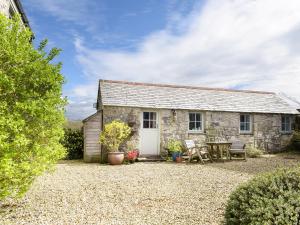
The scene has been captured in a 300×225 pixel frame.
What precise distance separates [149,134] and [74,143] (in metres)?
3.95

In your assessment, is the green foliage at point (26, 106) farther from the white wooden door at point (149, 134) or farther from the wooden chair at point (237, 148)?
the wooden chair at point (237, 148)

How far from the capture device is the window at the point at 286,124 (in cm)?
1748

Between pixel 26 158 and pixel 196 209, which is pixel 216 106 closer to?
pixel 196 209

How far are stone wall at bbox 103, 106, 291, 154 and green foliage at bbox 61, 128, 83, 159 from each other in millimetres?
1925

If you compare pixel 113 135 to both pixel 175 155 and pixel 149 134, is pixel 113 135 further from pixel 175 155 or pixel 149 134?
pixel 175 155

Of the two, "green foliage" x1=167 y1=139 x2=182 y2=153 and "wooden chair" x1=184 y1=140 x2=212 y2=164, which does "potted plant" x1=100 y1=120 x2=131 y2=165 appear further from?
"wooden chair" x1=184 y1=140 x2=212 y2=164

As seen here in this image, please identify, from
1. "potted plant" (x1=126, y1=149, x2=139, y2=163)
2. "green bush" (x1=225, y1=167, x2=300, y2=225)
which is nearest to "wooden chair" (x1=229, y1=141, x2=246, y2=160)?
"potted plant" (x1=126, y1=149, x2=139, y2=163)

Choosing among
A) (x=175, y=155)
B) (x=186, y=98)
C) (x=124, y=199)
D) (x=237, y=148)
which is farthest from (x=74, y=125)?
(x=124, y=199)

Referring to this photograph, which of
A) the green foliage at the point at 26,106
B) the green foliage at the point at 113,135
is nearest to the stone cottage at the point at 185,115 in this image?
the green foliage at the point at 113,135

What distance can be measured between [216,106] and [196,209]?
10827 mm

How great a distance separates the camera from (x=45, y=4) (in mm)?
7762

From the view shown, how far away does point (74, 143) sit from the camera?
46.9ft

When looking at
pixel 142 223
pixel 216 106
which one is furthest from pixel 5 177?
pixel 216 106

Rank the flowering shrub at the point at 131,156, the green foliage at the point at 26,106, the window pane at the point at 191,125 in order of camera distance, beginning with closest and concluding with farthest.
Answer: the green foliage at the point at 26,106 → the flowering shrub at the point at 131,156 → the window pane at the point at 191,125
